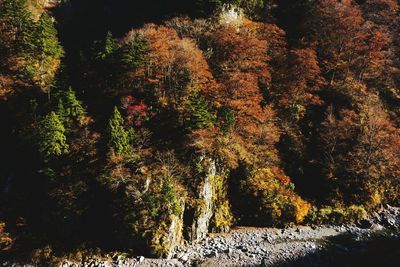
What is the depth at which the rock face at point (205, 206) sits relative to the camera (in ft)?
110

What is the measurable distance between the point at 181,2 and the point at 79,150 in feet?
103

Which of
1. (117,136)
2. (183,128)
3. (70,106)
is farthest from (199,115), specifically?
(70,106)

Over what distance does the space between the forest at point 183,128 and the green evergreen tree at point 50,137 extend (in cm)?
15

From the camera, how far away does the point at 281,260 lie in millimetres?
31453

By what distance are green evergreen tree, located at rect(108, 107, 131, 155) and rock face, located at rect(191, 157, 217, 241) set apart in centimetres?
917

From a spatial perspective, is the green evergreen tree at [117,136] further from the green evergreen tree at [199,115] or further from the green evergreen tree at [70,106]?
the green evergreen tree at [199,115]

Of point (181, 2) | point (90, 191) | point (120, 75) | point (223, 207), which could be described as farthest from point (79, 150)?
point (181, 2)

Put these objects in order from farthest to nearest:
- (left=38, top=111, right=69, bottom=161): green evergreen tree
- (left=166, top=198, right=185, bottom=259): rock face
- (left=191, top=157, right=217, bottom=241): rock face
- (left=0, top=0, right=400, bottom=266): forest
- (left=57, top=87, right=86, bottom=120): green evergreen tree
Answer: (left=57, top=87, right=86, bottom=120): green evergreen tree < (left=191, top=157, right=217, bottom=241): rock face < (left=0, top=0, right=400, bottom=266): forest < (left=38, top=111, right=69, bottom=161): green evergreen tree < (left=166, top=198, right=185, bottom=259): rock face

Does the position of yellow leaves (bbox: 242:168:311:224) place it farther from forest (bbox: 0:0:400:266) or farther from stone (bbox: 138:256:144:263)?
stone (bbox: 138:256:144:263)

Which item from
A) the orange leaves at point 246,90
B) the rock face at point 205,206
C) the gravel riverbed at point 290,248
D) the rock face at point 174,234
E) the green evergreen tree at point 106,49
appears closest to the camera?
the gravel riverbed at point 290,248

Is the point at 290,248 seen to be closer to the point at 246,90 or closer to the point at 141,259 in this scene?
the point at 141,259

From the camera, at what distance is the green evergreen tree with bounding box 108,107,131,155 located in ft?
107

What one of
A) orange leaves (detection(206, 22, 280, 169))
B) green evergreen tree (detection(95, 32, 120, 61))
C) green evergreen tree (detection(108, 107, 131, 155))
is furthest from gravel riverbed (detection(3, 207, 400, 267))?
green evergreen tree (detection(95, 32, 120, 61))

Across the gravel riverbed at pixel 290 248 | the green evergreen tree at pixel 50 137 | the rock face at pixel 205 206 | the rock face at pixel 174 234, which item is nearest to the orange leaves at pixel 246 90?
the rock face at pixel 205 206
